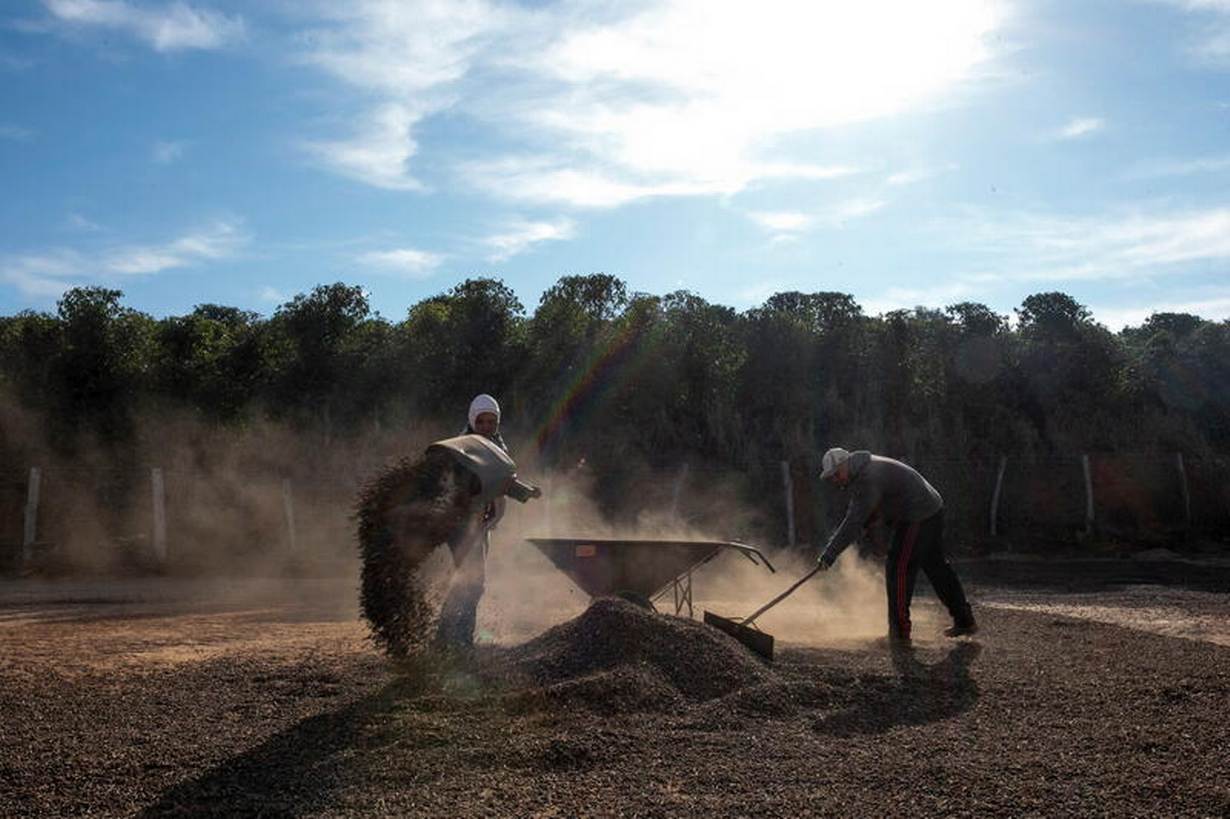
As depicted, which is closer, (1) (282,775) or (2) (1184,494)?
(1) (282,775)

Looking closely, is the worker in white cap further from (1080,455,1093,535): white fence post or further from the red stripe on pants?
(1080,455,1093,535): white fence post

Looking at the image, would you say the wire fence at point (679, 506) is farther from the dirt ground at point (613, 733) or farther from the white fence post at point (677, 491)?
the dirt ground at point (613, 733)

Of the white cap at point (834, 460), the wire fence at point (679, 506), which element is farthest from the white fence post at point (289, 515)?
the white cap at point (834, 460)

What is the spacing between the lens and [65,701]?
6.52m

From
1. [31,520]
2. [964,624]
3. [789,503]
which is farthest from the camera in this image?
[789,503]

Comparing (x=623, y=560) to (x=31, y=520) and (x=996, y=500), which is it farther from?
(x=996, y=500)

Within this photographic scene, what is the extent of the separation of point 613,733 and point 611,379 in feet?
53.1

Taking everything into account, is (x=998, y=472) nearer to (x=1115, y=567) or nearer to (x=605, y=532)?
(x=1115, y=567)

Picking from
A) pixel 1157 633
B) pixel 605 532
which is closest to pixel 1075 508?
pixel 605 532

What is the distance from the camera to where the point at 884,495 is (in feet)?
31.4

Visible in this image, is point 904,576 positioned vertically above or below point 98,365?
below

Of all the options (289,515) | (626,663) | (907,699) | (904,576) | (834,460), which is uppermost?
(834,460)

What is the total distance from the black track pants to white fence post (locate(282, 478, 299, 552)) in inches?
441

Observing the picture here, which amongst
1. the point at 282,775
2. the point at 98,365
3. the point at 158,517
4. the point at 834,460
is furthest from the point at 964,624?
the point at 98,365
